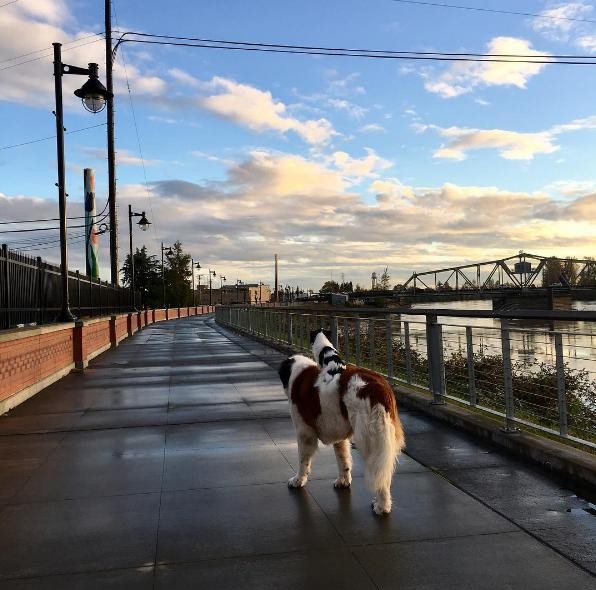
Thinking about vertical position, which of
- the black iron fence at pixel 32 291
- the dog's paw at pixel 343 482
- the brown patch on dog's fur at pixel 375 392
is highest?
the black iron fence at pixel 32 291

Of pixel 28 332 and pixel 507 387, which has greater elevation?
pixel 28 332

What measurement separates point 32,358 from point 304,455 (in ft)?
22.6

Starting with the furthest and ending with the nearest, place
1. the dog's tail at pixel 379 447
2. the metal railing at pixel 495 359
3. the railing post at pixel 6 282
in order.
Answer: the railing post at pixel 6 282 → the metal railing at pixel 495 359 → the dog's tail at pixel 379 447

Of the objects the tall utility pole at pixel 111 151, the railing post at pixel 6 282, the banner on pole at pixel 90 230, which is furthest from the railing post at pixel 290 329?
the banner on pole at pixel 90 230

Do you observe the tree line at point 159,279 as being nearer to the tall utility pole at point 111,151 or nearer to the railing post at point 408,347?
the tall utility pole at point 111,151

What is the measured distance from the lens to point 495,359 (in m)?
10.2

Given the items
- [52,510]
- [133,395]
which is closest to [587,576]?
[52,510]

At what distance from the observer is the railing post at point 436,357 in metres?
7.66

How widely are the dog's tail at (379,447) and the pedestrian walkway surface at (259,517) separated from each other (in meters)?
0.32

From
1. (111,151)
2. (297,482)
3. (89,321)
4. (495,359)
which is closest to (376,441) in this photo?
(297,482)

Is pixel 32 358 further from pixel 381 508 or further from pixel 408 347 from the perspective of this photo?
pixel 381 508

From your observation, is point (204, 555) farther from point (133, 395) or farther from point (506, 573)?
point (133, 395)

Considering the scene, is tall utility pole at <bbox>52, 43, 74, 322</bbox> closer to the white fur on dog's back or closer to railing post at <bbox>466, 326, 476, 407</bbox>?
railing post at <bbox>466, 326, 476, 407</bbox>

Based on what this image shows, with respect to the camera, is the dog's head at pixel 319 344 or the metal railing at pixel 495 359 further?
the metal railing at pixel 495 359
